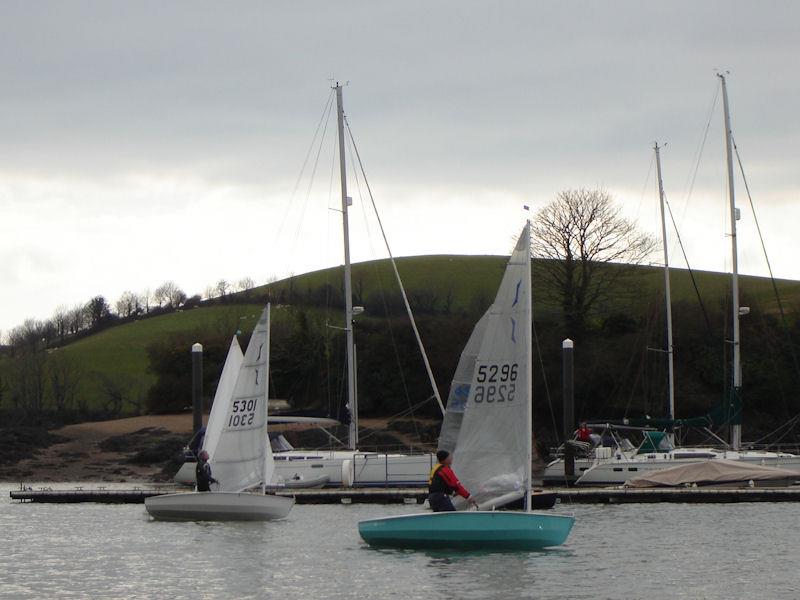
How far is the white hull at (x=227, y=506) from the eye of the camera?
31094mm

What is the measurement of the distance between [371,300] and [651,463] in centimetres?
4839

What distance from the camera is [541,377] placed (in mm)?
62969

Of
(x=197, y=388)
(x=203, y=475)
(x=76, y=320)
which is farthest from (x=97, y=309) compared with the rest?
(x=203, y=475)

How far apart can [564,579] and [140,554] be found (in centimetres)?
889

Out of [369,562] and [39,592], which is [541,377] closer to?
[369,562]

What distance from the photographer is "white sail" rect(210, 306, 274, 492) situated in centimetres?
3181

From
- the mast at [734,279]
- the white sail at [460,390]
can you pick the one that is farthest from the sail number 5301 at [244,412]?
the mast at [734,279]

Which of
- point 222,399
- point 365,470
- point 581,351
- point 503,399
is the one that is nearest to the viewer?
point 503,399

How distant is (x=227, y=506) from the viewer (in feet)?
102

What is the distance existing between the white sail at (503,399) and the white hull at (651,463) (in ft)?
59.7

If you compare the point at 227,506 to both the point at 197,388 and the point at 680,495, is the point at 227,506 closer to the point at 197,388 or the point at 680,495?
the point at 197,388

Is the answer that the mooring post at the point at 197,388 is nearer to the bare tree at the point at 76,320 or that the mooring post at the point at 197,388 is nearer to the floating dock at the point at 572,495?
the floating dock at the point at 572,495

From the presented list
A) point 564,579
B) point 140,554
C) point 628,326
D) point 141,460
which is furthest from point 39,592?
point 628,326

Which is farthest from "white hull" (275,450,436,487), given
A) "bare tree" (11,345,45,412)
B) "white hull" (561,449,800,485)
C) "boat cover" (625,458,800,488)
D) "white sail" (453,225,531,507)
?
"bare tree" (11,345,45,412)
